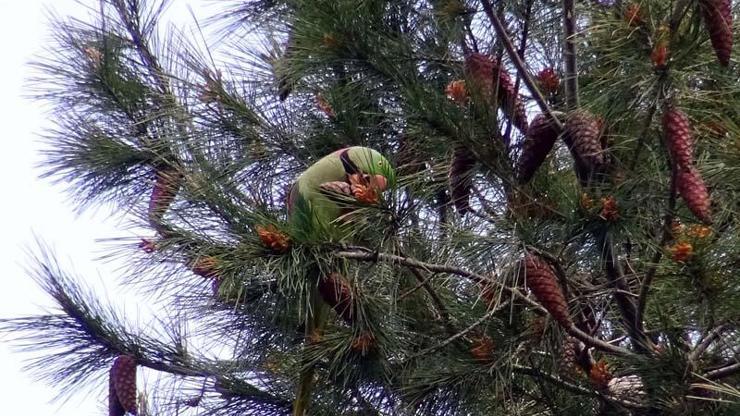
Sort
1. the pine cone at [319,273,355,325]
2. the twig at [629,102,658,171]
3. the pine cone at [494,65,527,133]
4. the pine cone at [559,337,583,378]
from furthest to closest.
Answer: the pine cone at [559,337,583,378] < the pine cone at [494,65,527,133] < the pine cone at [319,273,355,325] < the twig at [629,102,658,171]

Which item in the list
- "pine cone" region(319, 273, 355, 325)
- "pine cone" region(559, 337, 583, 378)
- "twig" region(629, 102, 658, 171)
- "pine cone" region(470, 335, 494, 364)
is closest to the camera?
"twig" region(629, 102, 658, 171)

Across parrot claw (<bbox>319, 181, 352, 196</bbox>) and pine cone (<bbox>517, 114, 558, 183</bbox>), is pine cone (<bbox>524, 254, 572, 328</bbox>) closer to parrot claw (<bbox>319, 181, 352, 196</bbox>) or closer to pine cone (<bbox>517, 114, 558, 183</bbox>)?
pine cone (<bbox>517, 114, 558, 183</bbox>)

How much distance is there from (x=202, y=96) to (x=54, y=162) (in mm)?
520

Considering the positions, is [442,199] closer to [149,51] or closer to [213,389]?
[213,389]

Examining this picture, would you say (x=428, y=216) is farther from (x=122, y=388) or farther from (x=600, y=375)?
(x=122, y=388)

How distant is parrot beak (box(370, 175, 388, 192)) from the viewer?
1738 mm

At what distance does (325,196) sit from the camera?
183 centimetres

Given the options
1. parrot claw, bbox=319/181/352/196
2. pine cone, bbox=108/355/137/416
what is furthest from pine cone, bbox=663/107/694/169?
pine cone, bbox=108/355/137/416

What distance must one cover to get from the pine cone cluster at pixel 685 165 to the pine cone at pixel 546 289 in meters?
0.30

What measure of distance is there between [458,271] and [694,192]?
51cm

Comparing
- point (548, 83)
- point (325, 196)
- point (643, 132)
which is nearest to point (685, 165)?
point (643, 132)

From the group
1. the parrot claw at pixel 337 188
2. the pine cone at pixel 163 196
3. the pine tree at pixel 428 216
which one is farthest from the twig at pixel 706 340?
the pine cone at pixel 163 196

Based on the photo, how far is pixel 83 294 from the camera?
2576 mm

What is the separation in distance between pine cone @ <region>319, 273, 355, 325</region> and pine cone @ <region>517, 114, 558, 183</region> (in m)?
0.36
